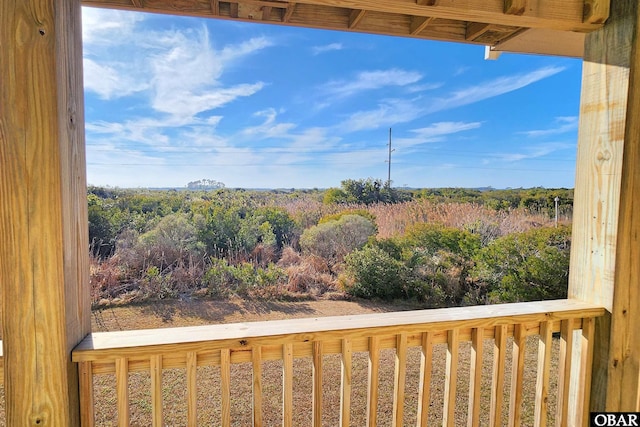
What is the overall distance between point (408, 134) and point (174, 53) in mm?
4084

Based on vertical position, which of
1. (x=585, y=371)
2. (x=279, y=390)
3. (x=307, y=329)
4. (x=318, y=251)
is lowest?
(x=279, y=390)

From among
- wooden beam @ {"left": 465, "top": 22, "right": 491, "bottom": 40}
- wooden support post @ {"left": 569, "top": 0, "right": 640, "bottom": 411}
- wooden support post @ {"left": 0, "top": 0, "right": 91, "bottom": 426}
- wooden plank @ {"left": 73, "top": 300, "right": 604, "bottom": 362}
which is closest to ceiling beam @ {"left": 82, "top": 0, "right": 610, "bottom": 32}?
wooden support post @ {"left": 569, "top": 0, "right": 640, "bottom": 411}

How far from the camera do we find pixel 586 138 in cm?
123

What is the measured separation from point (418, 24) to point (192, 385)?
1.57m

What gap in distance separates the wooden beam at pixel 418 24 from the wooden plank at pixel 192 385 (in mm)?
1464

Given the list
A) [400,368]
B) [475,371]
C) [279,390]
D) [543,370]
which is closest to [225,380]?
[400,368]

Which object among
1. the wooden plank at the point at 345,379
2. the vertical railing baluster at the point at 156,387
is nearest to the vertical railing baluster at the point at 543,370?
the wooden plank at the point at 345,379

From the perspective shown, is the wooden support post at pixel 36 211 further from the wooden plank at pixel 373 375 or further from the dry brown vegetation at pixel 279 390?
the dry brown vegetation at pixel 279 390

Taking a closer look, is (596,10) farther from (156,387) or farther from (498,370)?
(156,387)

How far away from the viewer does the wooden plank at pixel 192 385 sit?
35.6 inches

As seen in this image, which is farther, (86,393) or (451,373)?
(451,373)

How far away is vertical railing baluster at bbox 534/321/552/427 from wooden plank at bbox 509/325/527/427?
0.25ft

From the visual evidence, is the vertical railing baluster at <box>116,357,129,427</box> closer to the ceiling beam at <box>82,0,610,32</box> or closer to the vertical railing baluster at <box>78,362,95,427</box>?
the vertical railing baluster at <box>78,362,95,427</box>

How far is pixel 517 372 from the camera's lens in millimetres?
1147
